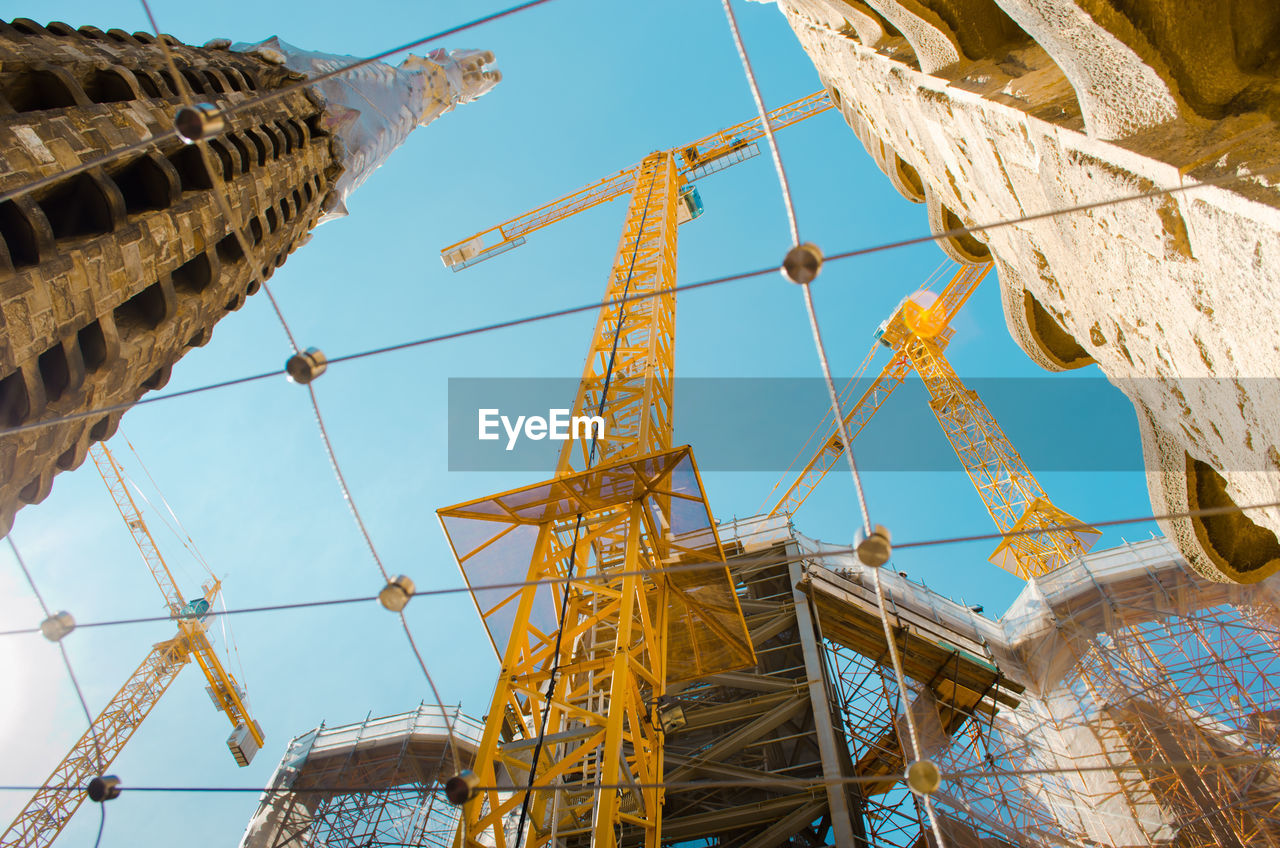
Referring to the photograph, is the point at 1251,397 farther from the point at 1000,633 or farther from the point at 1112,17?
the point at 1000,633

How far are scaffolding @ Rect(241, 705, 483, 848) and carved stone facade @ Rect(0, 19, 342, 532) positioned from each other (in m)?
19.5

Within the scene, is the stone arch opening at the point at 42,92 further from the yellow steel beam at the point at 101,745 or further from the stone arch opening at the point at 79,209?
the yellow steel beam at the point at 101,745

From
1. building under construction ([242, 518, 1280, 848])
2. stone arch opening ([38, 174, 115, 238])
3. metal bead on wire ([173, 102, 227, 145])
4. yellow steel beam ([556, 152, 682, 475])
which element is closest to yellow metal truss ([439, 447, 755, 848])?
yellow steel beam ([556, 152, 682, 475])

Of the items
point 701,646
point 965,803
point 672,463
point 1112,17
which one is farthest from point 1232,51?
point 965,803

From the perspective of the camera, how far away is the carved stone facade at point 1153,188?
8.96 ft

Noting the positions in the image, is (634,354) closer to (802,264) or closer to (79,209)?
(79,209)

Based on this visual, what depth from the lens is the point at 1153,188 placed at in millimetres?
2908

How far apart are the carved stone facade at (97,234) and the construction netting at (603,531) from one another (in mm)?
4363

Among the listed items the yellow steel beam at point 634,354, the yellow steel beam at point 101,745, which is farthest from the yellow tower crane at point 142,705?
the yellow steel beam at point 634,354

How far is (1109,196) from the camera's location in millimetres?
3211

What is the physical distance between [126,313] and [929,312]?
1471 inches

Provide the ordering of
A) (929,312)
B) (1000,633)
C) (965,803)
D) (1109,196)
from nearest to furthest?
1. (1109,196)
2. (965,803)
3. (1000,633)
4. (929,312)

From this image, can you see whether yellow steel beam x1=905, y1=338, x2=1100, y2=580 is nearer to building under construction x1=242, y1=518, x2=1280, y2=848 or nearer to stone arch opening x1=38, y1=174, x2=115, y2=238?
building under construction x1=242, y1=518, x2=1280, y2=848

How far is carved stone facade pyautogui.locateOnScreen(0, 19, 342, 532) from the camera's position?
665 cm
